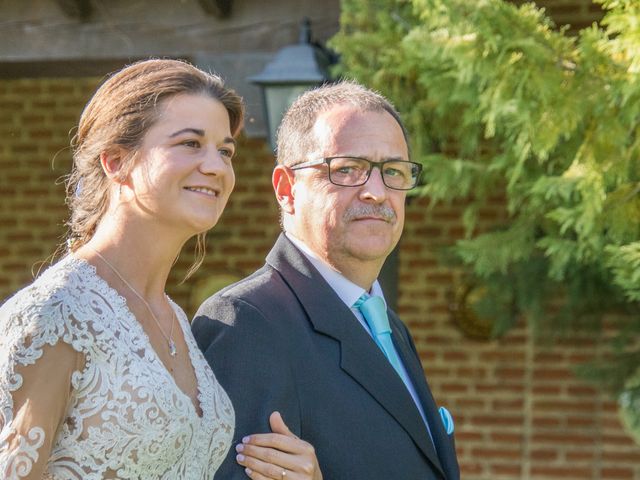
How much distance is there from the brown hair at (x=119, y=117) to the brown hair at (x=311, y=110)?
0.48m

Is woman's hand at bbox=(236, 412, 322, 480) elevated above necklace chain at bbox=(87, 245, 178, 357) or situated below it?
below

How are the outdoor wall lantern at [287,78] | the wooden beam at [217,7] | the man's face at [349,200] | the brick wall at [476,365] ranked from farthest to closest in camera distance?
the brick wall at [476,365] → the wooden beam at [217,7] → the outdoor wall lantern at [287,78] → the man's face at [349,200]

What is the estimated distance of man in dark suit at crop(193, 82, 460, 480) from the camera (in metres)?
2.44

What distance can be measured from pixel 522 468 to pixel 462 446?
0.32 meters

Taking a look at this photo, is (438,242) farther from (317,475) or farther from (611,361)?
(317,475)

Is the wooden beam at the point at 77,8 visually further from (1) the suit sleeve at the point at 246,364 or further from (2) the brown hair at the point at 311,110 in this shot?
(1) the suit sleeve at the point at 246,364

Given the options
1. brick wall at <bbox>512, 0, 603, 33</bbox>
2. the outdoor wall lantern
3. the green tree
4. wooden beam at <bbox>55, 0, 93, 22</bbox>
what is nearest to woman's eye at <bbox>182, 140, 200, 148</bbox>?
the green tree

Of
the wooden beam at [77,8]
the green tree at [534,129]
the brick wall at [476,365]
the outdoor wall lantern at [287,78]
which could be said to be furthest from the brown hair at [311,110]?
the brick wall at [476,365]

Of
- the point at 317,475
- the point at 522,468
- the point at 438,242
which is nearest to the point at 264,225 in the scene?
the point at 438,242

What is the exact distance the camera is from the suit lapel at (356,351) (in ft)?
8.48

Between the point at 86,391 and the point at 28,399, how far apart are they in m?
0.11

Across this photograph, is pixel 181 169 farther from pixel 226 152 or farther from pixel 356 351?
pixel 356 351

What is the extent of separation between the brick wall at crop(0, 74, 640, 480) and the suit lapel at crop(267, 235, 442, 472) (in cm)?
300

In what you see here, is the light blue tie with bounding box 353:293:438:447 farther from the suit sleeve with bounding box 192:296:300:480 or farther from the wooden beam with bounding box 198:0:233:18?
the wooden beam with bounding box 198:0:233:18
